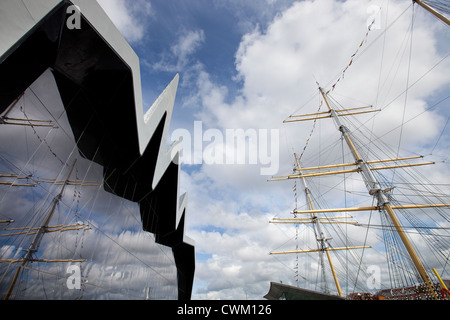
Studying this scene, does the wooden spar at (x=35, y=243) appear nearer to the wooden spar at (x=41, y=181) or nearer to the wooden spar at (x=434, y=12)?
the wooden spar at (x=41, y=181)

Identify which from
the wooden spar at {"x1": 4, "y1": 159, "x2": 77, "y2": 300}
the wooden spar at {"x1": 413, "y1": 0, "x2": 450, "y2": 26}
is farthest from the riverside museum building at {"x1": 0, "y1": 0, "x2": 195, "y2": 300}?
the wooden spar at {"x1": 413, "y1": 0, "x2": 450, "y2": 26}

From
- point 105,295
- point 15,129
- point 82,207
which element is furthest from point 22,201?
point 105,295

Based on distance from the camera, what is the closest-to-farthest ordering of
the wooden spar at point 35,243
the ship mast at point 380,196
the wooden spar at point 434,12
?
the wooden spar at point 35,243 < the wooden spar at point 434,12 < the ship mast at point 380,196

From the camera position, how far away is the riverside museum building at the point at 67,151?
5.03 metres

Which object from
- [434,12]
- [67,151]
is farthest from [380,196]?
[67,151]

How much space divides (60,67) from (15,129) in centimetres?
257

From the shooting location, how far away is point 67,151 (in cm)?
701

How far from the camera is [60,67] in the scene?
6680mm

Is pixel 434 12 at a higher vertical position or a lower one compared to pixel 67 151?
higher

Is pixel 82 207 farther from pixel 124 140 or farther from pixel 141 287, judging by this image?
pixel 141 287

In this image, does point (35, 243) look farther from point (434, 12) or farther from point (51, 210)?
point (434, 12)

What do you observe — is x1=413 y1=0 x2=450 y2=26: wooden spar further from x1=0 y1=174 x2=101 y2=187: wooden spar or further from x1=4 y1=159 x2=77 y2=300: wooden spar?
x1=4 y1=159 x2=77 y2=300: wooden spar

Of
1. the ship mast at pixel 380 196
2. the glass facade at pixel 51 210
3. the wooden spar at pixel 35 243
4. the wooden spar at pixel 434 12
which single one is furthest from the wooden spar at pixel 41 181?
the ship mast at pixel 380 196

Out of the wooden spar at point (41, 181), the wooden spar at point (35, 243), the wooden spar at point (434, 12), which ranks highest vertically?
the wooden spar at point (434, 12)
